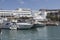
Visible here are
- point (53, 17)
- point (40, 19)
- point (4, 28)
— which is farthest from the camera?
point (53, 17)

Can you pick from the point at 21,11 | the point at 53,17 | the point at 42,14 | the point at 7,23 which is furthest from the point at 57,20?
the point at 7,23

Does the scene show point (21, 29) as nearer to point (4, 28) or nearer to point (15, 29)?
point (15, 29)

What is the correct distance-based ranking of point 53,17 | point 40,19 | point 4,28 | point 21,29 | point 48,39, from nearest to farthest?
point 48,39
point 21,29
point 4,28
point 40,19
point 53,17

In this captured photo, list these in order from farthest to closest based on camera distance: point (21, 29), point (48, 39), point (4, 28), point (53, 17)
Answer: point (53, 17) → point (4, 28) → point (21, 29) → point (48, 39)

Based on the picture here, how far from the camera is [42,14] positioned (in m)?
64.8

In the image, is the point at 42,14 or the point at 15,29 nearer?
the point at 15,29

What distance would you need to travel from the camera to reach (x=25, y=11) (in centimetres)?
6475

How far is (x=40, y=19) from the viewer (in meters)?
57.1

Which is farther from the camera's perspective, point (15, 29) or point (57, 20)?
point (57, 20)

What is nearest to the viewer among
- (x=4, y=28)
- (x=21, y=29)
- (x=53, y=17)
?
(x=21, y=29)

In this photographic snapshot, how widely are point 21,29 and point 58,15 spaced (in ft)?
103

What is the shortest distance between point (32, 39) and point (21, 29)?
13.4 meters

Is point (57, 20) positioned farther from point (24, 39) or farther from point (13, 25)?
point (24, 39)

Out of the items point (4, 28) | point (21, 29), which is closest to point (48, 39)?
point (21, 29)
